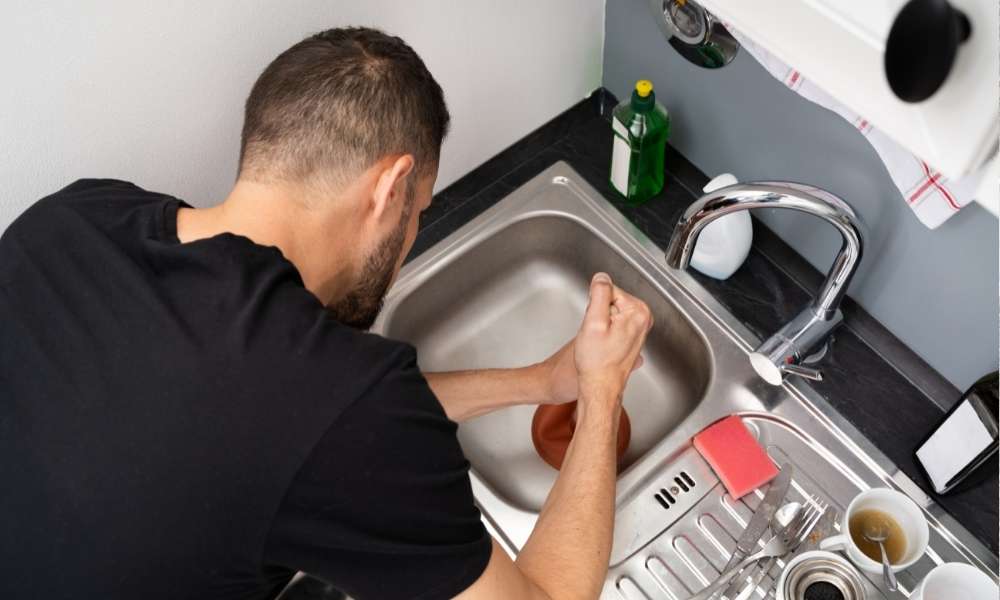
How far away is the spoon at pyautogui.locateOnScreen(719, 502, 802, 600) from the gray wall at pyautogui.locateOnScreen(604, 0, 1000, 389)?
0.26 metres

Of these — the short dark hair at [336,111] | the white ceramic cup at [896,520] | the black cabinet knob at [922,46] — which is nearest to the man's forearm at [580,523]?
the white ceramic cup at [896,520]

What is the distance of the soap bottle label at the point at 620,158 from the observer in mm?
1169

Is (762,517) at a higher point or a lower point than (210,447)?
lower

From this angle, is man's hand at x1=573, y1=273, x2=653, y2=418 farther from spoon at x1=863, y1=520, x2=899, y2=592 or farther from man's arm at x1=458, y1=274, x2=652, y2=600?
spoon at x1=863, y1=520, x2=899, y2=592

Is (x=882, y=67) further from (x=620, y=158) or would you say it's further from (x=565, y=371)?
(x=620, y=158)

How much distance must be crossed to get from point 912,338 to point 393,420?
68cm

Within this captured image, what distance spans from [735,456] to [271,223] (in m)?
0.59

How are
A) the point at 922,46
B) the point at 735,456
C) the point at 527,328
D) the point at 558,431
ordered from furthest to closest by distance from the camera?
1. the point at 527,328
2. the point at 558,431
3. the point at 735,456
4. the point at 922,46

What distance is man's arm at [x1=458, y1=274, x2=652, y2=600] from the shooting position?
30.8 inches

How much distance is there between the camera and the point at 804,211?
84 cm

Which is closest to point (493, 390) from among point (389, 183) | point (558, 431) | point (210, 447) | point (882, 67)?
point (558, 431)

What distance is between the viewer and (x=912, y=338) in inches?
41.0

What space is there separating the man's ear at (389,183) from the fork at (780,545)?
52 cm

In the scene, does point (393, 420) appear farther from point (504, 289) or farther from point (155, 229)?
point (504, 289)
